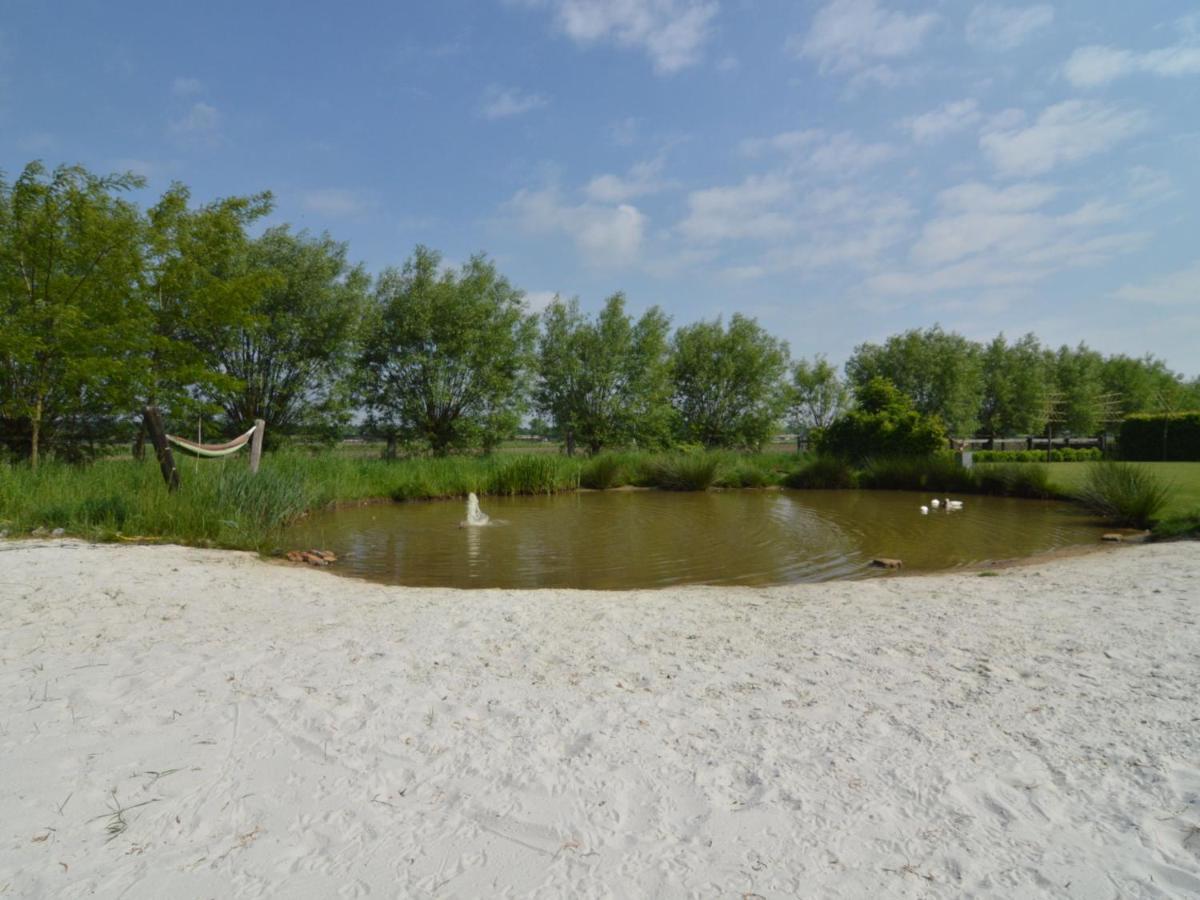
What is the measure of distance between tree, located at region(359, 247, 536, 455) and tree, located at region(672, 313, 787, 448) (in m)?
9.66

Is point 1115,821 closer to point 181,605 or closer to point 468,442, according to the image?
point 181,605

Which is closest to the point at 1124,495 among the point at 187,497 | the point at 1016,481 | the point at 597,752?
the point at 1016,481

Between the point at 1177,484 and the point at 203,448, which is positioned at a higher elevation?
the point at 203,448

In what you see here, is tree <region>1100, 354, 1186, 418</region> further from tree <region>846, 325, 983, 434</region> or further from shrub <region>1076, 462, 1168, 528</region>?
shrub <region>1076, 462, 1168, 528</region>

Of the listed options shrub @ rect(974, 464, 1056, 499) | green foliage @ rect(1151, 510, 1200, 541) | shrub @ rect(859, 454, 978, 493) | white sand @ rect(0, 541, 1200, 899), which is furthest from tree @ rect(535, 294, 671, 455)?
white sand @ rect(0, 541, 1200, 899)

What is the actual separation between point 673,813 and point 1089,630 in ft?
11.1

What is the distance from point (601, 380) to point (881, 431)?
10936mm

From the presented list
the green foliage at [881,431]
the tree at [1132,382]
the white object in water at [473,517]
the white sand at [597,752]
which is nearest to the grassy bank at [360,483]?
the green foliage at [881,431]

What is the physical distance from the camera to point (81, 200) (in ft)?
35.0

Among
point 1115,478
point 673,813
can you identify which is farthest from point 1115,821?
point 1115,478

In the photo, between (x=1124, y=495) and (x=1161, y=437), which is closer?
(x=1124, y=495)

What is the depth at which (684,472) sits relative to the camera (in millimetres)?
20109

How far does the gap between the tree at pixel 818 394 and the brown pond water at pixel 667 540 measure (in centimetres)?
1722

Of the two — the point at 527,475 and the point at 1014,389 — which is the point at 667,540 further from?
the point at 1014,389
